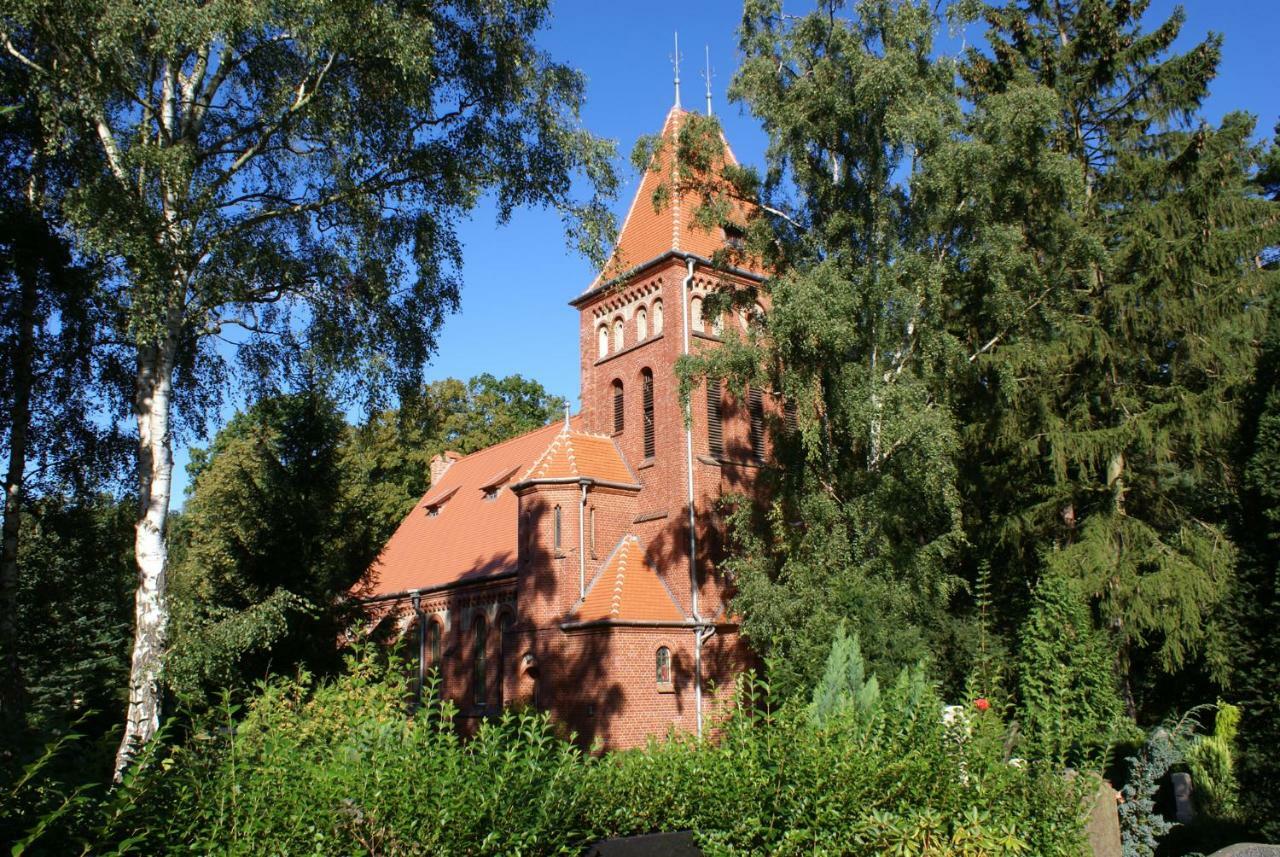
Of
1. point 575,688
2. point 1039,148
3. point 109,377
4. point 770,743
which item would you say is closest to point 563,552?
point 575,688

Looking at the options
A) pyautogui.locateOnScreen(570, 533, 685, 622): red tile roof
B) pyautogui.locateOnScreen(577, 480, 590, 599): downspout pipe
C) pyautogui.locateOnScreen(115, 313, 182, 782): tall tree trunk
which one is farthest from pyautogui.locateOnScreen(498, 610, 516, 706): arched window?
pyautogui.locateOnScreen(115, 313, 182, 782): tall tree trunk

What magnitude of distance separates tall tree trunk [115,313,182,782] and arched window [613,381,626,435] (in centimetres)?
1284

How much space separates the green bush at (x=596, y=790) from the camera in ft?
14.5

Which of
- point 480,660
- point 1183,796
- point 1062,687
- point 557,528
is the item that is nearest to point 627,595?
point 557,528

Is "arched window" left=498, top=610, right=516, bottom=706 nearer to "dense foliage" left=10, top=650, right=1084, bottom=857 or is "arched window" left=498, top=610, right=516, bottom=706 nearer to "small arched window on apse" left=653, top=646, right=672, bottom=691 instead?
"small arched window on apse" left=653, top=646, right=672, bottom=691

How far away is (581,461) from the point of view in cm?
2119

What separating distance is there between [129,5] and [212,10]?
2.55 feet

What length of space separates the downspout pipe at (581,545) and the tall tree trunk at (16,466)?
9867 mm

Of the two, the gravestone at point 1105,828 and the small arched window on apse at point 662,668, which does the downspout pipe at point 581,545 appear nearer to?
the small arched window on apse at point 662,668

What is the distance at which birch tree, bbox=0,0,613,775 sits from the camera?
10.2 metres

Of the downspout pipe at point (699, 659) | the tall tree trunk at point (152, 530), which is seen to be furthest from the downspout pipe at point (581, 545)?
the tall tree trunk at point (152, 530)

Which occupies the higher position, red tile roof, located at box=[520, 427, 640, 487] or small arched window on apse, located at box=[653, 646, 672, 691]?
red tile roof, located at box=[520, 427, 640, 487]

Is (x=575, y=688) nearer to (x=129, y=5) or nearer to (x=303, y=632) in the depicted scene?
(x=303, y=632)

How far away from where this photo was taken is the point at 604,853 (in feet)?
17.4
